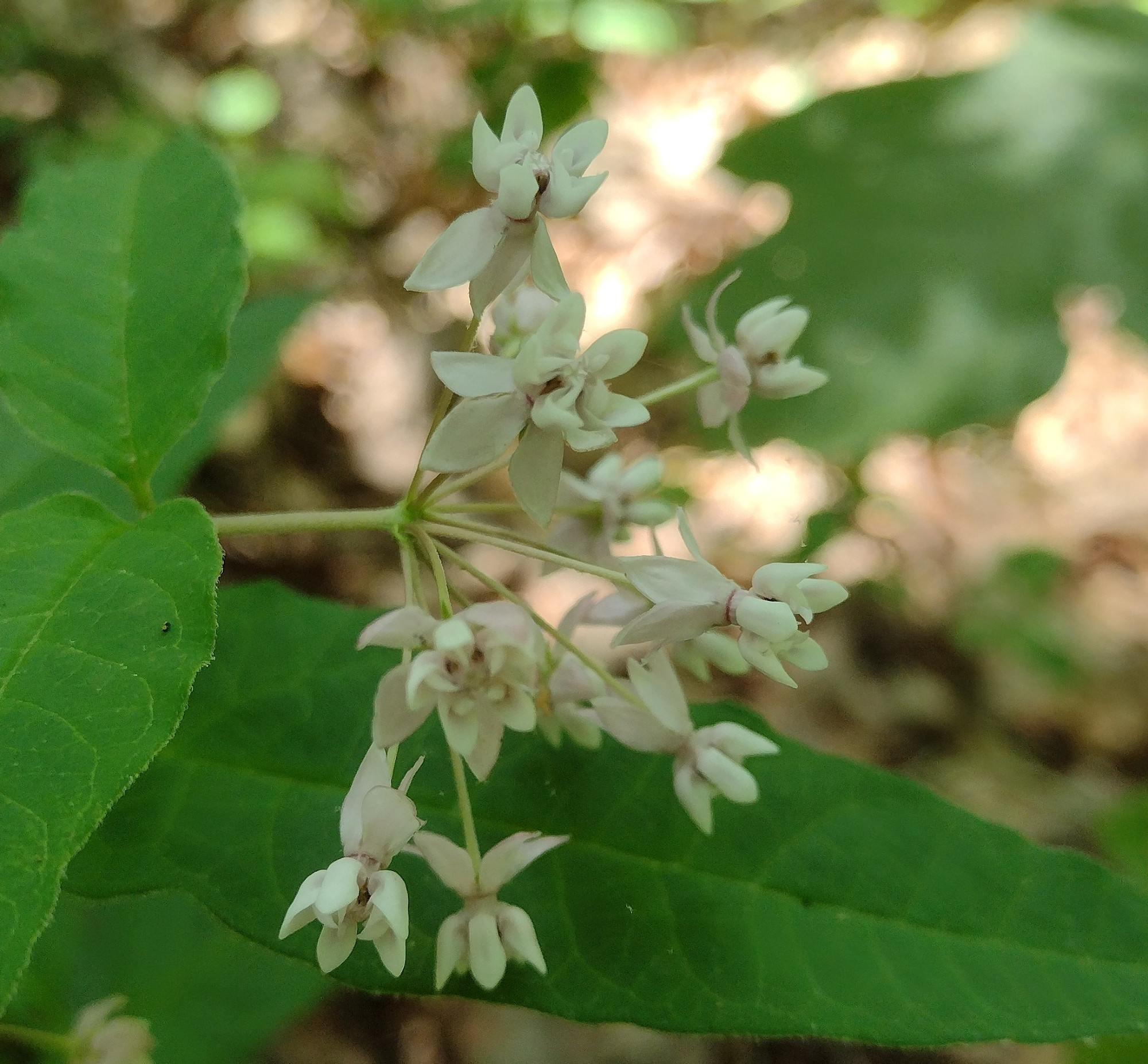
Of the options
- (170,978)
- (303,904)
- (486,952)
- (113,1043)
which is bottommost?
(170,978)

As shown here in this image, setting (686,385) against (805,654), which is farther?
(686,385)

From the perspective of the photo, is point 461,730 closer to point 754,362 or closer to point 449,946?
point 449,946

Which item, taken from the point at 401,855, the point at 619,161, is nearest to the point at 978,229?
the point at 619,161

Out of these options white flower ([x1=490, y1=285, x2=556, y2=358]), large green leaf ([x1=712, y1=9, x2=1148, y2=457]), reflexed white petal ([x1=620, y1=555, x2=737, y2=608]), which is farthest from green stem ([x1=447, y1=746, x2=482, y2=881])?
large green leaf ([x1=712, y1=9, x2=1148, y2=457])

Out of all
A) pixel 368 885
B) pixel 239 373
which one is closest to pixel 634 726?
pixel 368 885

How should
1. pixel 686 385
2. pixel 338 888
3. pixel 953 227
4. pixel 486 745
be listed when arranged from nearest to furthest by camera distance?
pixel 338 888
pixel 486 745
pixel 686 385
pixel 953 227

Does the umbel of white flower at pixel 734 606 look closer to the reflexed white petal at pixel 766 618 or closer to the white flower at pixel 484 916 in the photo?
the reflexed white petal at pixel 766 618

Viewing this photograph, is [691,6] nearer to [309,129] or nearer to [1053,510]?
[309,129]
